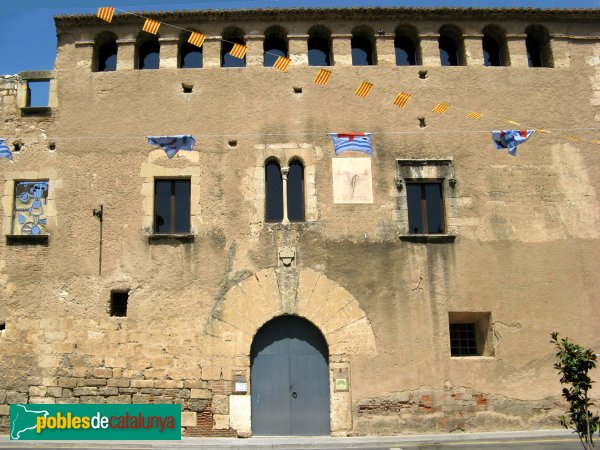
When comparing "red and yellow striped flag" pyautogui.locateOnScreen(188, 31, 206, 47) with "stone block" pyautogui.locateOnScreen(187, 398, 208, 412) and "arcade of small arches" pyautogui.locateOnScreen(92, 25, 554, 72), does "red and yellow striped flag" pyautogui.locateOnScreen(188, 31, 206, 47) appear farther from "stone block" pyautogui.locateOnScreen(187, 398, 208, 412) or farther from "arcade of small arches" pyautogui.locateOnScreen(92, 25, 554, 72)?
"stone block" pyautogui.locateOnScreen(187, 398, 208, 412)

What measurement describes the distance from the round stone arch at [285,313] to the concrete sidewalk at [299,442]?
0.57 m

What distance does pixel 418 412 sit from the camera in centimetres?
1139

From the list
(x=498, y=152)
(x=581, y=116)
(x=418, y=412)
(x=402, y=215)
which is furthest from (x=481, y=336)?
(x=581, y=116)

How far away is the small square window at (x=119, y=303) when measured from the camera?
468 inches

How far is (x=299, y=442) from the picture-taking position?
1068 cm

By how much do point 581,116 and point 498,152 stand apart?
211 centimetres

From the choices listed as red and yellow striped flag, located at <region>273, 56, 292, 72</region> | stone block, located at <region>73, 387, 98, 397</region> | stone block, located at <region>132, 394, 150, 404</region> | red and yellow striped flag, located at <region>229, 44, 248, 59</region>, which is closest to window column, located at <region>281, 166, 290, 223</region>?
red and yellow striped flag, located at <region>273, 56, 292, 72</region>

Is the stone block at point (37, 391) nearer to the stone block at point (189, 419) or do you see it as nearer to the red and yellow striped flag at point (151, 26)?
the stone block at point (189, 419)

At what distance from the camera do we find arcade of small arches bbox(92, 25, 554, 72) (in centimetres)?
1330

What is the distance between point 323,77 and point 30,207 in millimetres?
6710

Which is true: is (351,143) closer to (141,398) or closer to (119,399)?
(141,398)

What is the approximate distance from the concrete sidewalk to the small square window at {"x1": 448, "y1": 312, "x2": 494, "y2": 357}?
168 centimetres

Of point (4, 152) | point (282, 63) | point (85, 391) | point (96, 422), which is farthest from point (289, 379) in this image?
point (4, 152)

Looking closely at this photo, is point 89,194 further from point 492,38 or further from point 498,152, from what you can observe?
point 492,38
